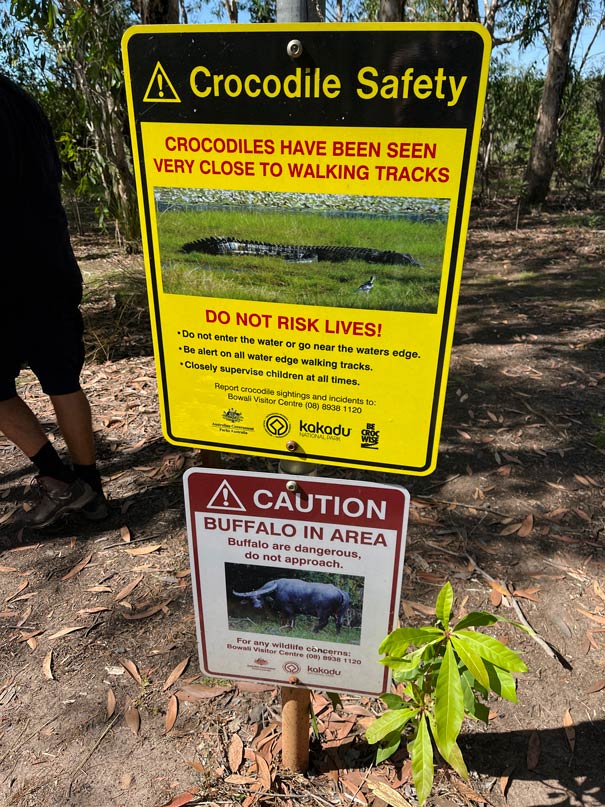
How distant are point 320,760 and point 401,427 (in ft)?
4.47

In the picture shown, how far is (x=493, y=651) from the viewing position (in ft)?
4.45

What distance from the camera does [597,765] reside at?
6.44ft

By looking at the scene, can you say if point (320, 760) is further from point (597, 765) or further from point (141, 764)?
point (597, 765)

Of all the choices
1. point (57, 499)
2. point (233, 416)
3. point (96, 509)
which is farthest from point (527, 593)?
point (57, 499)

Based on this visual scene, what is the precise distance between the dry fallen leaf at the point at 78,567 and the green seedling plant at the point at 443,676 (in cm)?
176

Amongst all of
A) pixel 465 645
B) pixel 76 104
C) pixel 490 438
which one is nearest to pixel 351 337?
pixel 465 645

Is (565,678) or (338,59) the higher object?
(338,59)

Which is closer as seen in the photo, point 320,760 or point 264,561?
point 264,561

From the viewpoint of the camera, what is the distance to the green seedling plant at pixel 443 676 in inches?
53.8

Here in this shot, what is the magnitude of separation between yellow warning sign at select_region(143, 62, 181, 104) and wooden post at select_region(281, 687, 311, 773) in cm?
154

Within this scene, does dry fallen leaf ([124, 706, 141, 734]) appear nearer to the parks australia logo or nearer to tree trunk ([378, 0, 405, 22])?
the parks australia logo

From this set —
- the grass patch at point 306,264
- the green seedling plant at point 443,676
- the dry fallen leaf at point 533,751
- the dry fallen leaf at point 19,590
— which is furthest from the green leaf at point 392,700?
the dry fallen leaf at point 19,590

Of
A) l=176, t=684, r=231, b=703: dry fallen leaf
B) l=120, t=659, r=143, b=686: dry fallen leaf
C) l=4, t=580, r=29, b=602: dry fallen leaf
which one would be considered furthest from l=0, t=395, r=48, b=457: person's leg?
l=176, t=684, r=231, b=703: dry fallen leaf

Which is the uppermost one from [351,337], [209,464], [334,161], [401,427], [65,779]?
[334,161]
